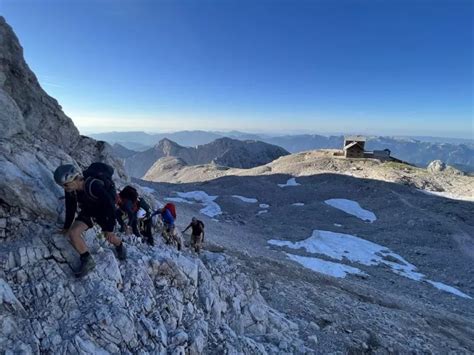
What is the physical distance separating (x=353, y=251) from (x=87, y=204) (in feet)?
88.2

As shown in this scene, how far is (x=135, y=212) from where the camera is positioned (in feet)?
36.5

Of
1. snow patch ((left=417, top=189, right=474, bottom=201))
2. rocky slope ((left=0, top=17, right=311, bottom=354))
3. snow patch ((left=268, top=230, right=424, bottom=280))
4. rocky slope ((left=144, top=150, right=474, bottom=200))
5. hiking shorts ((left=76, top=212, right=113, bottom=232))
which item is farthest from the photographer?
rocky slope ((left=144, top=150, right=474, bottom=200))

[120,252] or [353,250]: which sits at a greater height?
[120,252]

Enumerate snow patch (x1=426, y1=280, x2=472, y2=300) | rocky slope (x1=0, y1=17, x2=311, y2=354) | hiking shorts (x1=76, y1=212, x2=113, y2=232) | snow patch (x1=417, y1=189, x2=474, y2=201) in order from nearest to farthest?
rocky slope (x1=0, y1=17, x2=311, y2=354)
hiking shorts (x1=76, y1=212, x2=113, y2=232)
snow patch (x1=426, y1=280, x2=472, y2=300)
snow patch (x1=417, y1=189, x2=474, y2=201)

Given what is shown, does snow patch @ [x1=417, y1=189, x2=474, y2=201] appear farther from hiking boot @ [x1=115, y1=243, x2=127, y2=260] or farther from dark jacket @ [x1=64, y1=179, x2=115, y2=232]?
dark jacket @ [x1=64, y1=179, x2=115, y2=232]

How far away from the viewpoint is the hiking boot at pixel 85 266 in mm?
7109

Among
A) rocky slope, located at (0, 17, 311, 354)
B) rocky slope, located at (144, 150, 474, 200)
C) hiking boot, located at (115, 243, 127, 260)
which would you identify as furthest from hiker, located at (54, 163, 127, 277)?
rocky slope, located at (144, 150, 474, 200)

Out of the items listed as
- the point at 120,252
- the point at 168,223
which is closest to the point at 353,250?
the point at 168,223

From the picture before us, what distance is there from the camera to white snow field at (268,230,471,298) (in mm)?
26033

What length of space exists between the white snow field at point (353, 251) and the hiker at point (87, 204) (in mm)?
19552

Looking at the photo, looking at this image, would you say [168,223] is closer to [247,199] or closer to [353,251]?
[353,251]

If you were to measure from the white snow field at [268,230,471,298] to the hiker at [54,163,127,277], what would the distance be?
19.6 m

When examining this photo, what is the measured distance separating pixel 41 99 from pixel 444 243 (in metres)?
35.5

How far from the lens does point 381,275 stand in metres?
25.0
